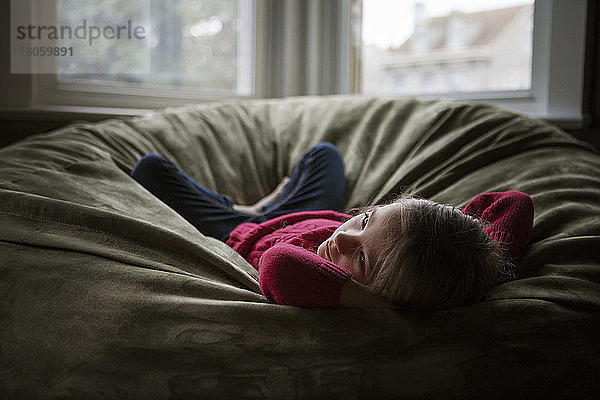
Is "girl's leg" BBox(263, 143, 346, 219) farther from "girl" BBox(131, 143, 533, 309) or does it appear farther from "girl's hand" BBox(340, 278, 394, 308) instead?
"girl's hand" BBox(340, 278, 394, 308)

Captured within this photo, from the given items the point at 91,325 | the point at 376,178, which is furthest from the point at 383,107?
the point at 91,325

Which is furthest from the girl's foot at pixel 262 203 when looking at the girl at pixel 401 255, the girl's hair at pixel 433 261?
the girl's hair at pixel 433 261

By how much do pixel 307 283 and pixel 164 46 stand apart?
5.87 feet

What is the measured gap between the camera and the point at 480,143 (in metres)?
1.47

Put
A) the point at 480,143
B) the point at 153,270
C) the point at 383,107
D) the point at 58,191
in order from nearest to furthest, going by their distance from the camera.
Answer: the point at 153,270, the point at 58,191, the point at 480,143, the point at 383,107

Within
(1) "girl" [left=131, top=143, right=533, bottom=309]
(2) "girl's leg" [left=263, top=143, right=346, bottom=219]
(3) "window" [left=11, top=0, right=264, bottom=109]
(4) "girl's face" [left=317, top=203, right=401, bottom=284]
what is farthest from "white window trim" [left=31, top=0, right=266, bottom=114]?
(4) "girl's face" [left=317, top=203, right=401, bottom=284]

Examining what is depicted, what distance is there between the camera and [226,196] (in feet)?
5.32

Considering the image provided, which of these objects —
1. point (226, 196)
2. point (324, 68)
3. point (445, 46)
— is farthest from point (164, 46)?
point (445, 46)

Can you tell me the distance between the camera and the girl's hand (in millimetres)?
887

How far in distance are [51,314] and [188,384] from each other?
232mm

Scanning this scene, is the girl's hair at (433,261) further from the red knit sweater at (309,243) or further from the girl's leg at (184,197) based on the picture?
the girl's leg at (184,197)

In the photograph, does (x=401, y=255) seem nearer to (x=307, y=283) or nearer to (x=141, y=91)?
(x=307, y=283)

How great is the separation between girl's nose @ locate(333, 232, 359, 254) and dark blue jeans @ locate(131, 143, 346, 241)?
482 mm

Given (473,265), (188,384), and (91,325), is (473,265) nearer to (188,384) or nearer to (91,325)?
(188,384)
